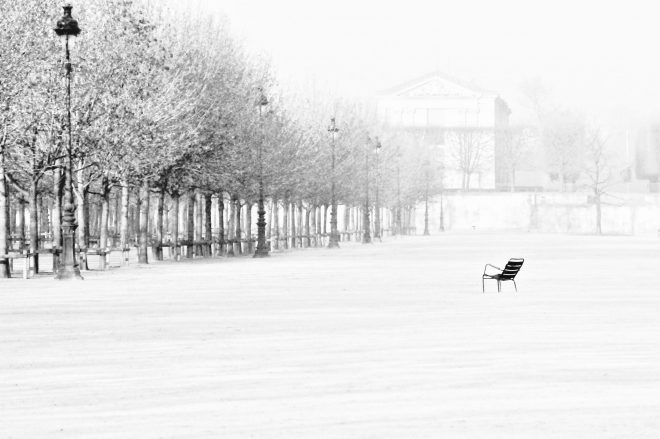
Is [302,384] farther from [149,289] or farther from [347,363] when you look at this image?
[149,289]

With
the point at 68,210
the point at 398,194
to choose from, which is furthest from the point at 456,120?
the point at 68,210

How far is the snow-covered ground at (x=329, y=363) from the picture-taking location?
38.9 ft

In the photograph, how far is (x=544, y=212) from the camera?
497 ft

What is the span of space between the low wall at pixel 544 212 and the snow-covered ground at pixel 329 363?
372 feet

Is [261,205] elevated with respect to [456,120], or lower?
lower

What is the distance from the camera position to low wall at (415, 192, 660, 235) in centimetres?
14625

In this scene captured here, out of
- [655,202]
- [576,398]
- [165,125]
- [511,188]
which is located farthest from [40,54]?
[511,188]

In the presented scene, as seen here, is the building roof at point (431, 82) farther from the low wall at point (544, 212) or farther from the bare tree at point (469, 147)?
the low wall at point (544, 212)

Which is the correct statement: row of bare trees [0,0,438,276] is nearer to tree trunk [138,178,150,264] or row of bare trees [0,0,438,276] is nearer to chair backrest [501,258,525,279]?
tree trunk [138,178,150,264]

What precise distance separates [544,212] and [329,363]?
5376 inches

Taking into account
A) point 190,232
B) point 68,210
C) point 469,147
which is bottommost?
point 190,232

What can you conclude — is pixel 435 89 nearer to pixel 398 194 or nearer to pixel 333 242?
pixel 398 194

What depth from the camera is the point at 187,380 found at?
49.1 ft

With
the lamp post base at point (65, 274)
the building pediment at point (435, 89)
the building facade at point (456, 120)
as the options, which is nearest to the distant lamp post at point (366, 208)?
the lamp post base at point (65, 274)
